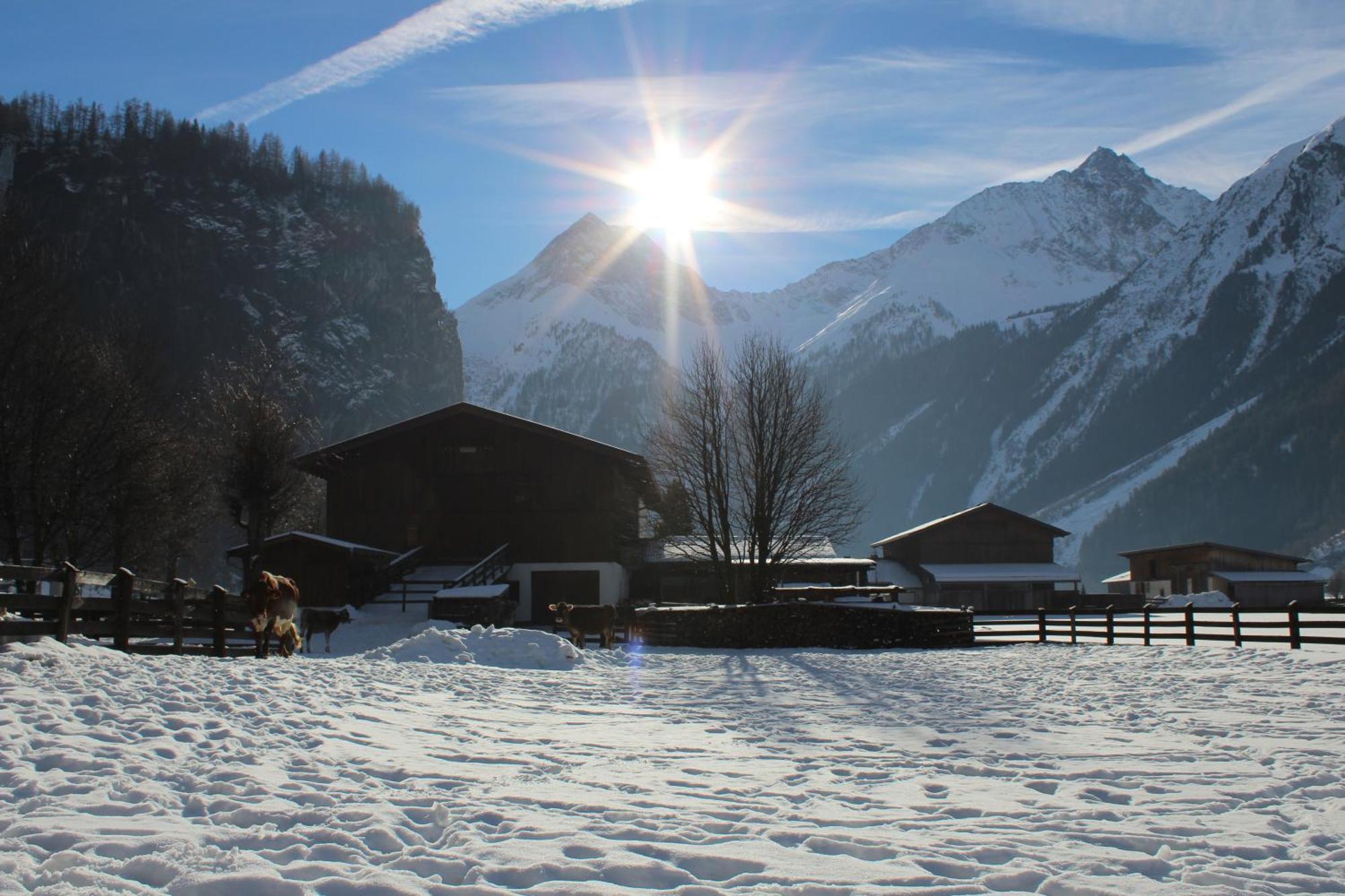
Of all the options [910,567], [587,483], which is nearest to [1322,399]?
[910,567]

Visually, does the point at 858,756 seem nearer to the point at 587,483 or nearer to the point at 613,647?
the point at 613,647

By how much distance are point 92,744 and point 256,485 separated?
3966 cm

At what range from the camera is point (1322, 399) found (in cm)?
18188

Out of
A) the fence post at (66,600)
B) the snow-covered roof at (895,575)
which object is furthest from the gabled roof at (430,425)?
the snow-covered roof at (895,575)

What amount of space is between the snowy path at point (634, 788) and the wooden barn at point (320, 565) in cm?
2318

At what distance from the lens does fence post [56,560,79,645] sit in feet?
45.1

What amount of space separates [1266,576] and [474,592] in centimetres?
6341

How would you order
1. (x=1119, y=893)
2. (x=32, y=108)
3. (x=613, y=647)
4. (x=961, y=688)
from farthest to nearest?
(x=32, y=108) → (x=613, y=647) → (x=961, y=688) → (x=1119, y=893)

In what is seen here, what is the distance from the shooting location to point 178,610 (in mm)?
17281

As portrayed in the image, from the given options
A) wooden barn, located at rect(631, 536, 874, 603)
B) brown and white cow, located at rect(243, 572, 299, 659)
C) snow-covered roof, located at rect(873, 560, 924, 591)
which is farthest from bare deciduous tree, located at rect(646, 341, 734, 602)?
snow-covered roof, located at rect(873, 560, 924, 591)

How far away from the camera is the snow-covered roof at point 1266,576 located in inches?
2931

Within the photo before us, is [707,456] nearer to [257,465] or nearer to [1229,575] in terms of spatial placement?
[257,465]

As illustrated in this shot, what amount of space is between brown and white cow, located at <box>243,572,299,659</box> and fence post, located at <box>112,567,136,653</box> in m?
2.96

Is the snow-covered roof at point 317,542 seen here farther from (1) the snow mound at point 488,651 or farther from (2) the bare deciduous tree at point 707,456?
(1) the snow mound at point 488,651
